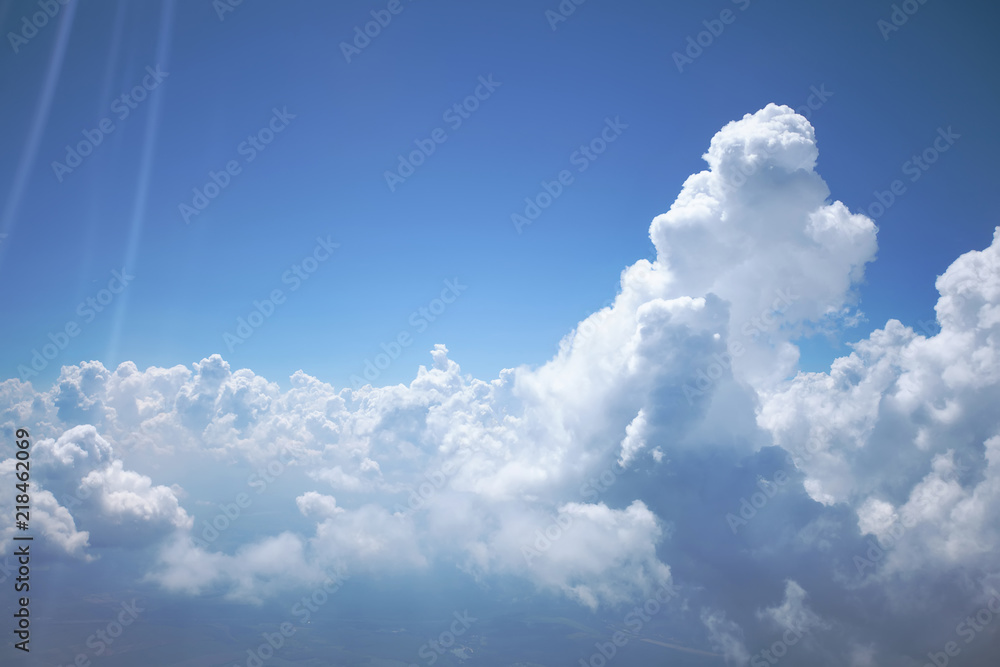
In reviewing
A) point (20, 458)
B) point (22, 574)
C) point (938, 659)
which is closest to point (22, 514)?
point (20, 458)

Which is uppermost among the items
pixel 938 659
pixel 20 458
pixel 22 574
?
pixel 20 458

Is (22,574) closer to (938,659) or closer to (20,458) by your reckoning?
(20,458)

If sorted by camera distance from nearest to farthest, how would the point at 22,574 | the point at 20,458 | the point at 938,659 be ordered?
1. the point at 20,458
2. the point at 22,574
3. the point at 938,659

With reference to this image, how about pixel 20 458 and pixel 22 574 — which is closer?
pixel 20 458

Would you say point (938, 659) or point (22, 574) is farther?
point (938, 659)

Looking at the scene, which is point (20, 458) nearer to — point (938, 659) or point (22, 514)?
point (22, 514)

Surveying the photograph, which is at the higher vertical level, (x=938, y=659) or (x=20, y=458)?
(x=20, y=458)

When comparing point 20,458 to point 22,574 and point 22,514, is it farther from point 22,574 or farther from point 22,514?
point 22,574

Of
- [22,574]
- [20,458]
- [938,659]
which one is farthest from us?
[938,659]

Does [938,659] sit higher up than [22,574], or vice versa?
[22,574]
